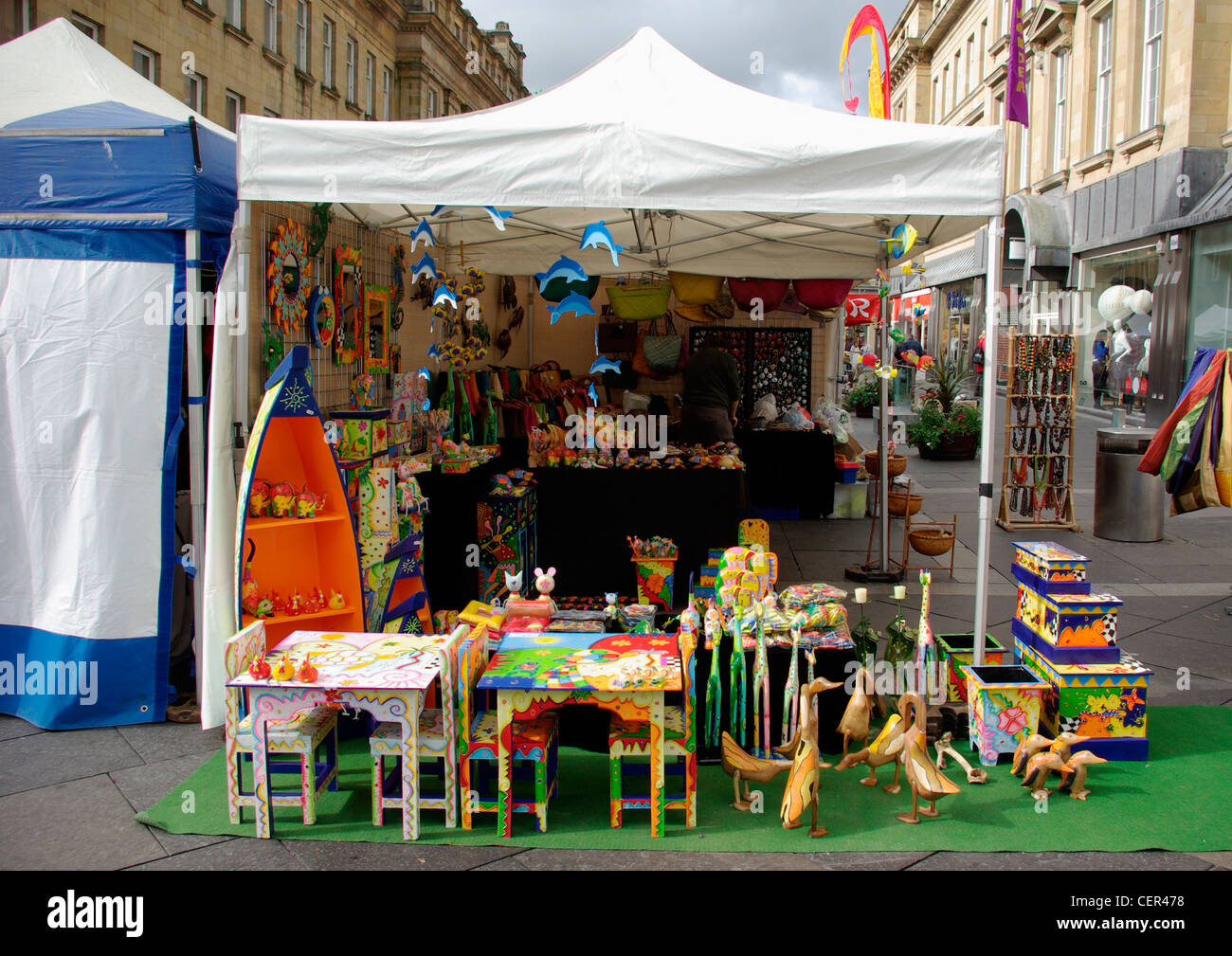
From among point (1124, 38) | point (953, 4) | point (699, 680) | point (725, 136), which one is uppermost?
point (953, 4)

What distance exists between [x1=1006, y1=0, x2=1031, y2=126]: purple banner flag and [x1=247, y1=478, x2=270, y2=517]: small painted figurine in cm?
570

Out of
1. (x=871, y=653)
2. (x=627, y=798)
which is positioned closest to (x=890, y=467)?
(x=871, y=653)

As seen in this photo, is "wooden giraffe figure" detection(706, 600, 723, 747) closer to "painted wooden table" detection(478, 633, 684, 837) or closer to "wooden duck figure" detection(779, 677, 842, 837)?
"painted wooden table" detection(478, 633, 684, 837)

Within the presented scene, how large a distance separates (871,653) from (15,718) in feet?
14.5

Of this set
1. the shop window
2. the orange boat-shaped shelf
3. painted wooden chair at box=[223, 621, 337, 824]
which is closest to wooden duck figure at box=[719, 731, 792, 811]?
painted wooden chair at box=[223, 621, 337, 824]

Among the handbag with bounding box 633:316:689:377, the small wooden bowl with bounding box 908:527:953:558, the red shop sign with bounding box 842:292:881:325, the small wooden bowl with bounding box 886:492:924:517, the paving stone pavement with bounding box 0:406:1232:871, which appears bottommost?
the paving stone pavement with bounding box 0:406:1232:871

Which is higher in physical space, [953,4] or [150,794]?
[953,4]

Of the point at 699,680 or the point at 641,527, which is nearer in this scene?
the point at 699,680

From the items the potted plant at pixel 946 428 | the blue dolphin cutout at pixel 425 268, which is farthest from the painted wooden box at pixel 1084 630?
the potted plant at pixel 946 428

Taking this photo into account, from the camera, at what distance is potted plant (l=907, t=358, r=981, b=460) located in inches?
647

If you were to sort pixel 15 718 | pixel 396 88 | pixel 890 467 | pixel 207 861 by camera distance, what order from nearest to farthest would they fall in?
pixel 207 861 → pixel 15 718 → pixel 890 467 → pixel 396 88

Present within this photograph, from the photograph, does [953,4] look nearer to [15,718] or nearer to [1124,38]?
[1124,38]

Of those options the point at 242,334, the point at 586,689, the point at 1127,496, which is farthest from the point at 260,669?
the point at 1127,496

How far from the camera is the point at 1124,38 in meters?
20.6
